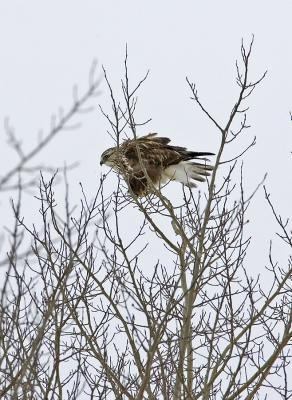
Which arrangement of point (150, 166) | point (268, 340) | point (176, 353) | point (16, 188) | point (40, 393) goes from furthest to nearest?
point (150, 166) → point (268, 340) → point (176, 353) → point (40, 393) → point (16, 188)

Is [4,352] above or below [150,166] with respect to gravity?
below

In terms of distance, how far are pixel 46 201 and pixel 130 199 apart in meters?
1.05

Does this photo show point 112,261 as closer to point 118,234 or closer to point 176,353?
point 118,234

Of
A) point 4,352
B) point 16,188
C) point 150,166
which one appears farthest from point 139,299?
point 150,166

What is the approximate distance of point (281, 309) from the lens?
7008mm

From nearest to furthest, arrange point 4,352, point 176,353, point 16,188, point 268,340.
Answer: point 16,188 < point 4,352 < point 176,353 < point 268,340

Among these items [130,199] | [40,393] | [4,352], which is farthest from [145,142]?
[4,352]

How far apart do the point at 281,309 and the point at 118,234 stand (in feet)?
4.79

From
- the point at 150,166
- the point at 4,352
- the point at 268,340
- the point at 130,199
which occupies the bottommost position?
the point at 4,352

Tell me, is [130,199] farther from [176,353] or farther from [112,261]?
[176,353]

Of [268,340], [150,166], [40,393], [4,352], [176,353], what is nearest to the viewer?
[4,352]

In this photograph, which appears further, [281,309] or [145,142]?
[145,142]

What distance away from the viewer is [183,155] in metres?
10.3

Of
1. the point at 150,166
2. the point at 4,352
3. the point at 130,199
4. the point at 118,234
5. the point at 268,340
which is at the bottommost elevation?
the point at 4,352
